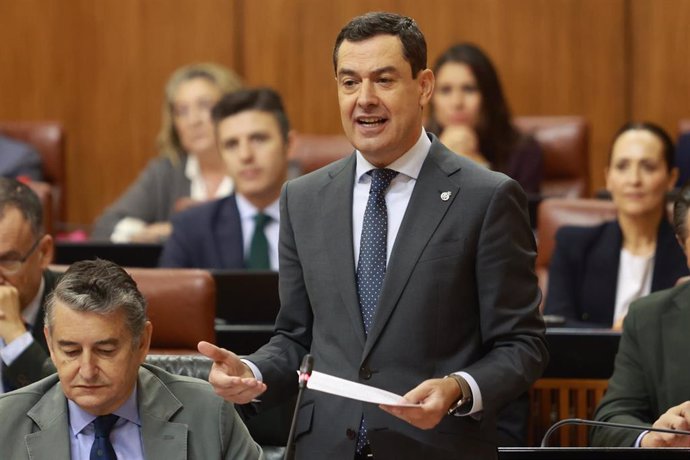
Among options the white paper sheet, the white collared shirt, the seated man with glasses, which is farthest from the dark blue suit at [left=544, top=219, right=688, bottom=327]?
the white paper sheet

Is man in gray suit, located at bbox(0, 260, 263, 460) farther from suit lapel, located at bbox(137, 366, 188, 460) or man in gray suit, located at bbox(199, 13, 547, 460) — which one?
man in gray suit, located at bbox(199, 13, 547, 460)

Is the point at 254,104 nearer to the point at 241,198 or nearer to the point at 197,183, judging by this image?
the point at 241,198

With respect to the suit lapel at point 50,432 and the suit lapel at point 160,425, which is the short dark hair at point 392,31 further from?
the suit lapel at point 50,432

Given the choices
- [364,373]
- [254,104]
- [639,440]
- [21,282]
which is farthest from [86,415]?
[254,104]


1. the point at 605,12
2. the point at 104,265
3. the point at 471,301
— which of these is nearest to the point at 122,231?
the point at 605,12

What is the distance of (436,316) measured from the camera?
205 centimetres

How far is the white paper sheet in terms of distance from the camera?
1856 millimetres

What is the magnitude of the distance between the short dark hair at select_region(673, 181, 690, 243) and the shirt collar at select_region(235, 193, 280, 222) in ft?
6.12

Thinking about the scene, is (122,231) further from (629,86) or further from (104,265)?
(104,265)

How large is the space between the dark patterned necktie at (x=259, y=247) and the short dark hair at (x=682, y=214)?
178 centimetres

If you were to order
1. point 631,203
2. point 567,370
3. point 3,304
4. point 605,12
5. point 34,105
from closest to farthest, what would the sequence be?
point 3,304 → point 567,370 → point 631,203 → point 605,12 → point 34,105

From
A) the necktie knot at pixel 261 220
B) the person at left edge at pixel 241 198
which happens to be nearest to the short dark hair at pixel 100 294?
the person at left edge at pixel 241 198

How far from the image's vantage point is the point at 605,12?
6055 mm

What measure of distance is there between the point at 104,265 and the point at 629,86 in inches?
170
